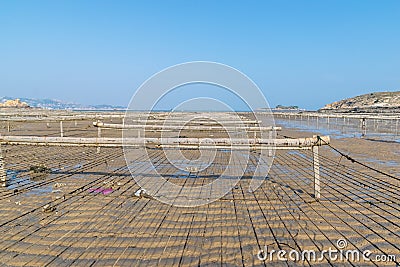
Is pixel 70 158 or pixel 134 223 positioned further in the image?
pixel 70 158

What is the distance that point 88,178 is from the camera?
6.23 metres

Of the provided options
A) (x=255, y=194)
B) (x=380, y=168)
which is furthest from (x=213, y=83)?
(x=380, y=168)

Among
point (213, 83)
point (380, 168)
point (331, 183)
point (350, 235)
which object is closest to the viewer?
point (350, 235)

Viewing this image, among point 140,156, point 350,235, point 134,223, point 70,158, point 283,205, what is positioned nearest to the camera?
point 350,235

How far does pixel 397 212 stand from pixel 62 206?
4.98m

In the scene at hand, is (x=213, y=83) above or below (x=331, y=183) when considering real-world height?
above

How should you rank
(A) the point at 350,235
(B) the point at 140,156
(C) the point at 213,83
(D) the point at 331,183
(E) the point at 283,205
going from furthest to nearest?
(B) the point at 140,156 → (D) the point at 331,183 → (C) the point at 213,83 → (E) the point at 283,205 → (A) the point at 350,235

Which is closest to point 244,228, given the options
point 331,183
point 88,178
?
point 331,183

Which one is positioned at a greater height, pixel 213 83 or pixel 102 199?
pixel 213 83

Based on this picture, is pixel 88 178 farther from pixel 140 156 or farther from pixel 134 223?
pixel 140 156

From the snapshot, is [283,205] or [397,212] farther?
[283,205]

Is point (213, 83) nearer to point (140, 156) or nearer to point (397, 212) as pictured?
point (397, 212)

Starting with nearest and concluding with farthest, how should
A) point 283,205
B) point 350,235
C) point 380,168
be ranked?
point 350,235 → point 283,205 → point 380,168

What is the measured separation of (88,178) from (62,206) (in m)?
1.78
